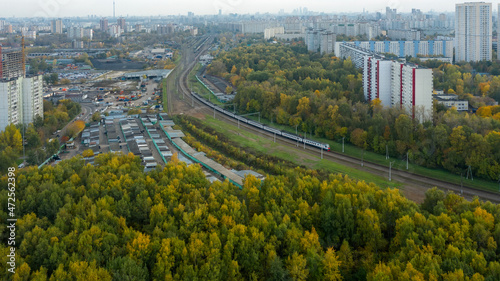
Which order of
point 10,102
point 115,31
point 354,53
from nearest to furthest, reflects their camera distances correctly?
1. point 10,102
2. point 354,53
3. point 115,31

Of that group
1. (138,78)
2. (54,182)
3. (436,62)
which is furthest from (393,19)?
(54,182)

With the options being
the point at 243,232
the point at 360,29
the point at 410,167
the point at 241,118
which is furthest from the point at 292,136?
the point at 360,29

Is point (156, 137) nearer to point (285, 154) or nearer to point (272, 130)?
point (272, 130)

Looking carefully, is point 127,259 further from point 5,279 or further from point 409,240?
point 409,240

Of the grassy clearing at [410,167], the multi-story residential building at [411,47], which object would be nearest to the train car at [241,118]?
the grassy clearing at [410,167]

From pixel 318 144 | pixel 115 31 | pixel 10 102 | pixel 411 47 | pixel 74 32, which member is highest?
pixel 115 31

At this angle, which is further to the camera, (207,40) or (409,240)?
(207,40)
